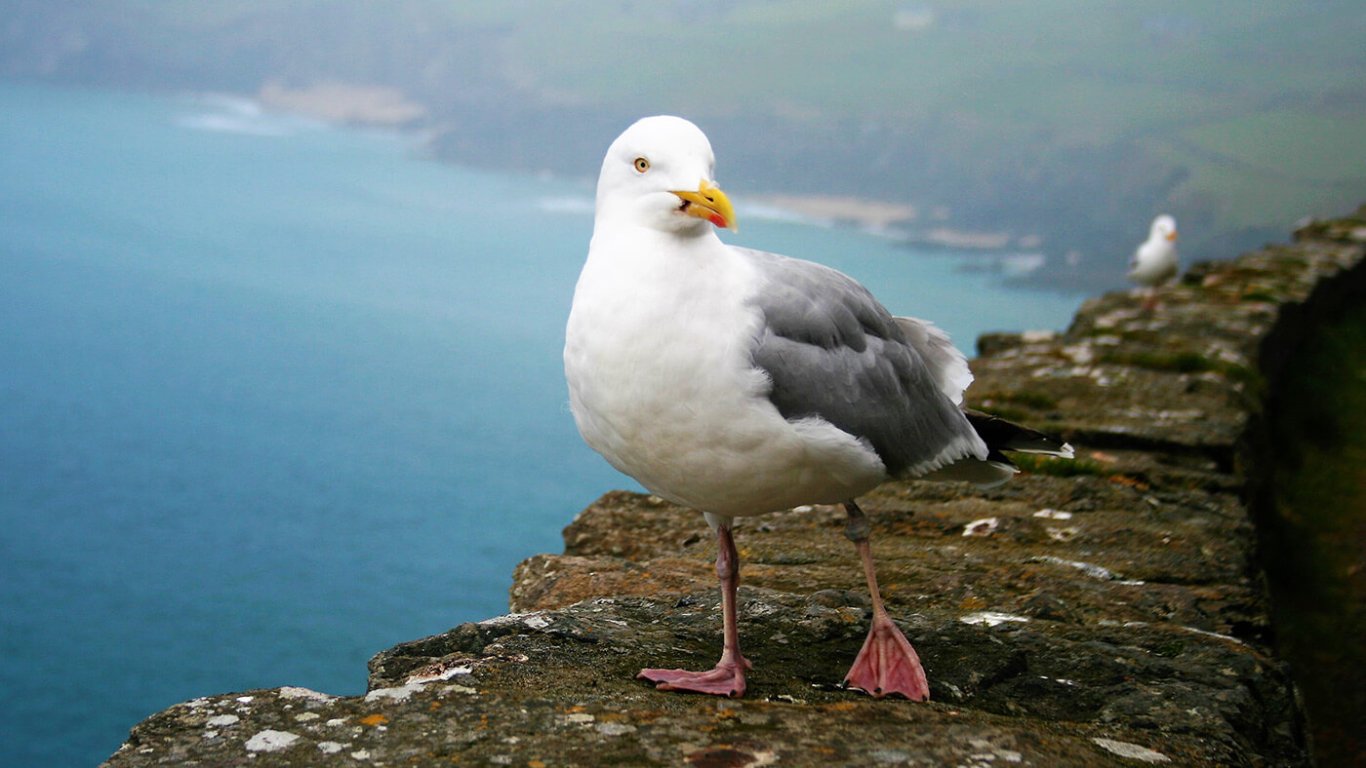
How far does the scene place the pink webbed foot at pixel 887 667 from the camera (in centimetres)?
231

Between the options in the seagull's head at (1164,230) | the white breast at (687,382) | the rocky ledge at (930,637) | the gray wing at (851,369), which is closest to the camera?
the rocky ledge at (930,637)

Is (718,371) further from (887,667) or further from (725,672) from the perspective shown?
(887,667)

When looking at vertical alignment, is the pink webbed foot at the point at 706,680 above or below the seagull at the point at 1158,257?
below

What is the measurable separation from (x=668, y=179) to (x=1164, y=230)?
7899 millimetres

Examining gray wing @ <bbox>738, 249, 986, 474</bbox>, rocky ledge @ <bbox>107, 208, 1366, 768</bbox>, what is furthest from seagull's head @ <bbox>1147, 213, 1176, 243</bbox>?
gray wing @ <bbox>738, 249, 986, 474</bbox>

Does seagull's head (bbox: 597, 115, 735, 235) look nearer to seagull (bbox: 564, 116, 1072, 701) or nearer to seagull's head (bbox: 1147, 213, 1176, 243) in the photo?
seagull (bbox: 564, 116, 1072, 701)

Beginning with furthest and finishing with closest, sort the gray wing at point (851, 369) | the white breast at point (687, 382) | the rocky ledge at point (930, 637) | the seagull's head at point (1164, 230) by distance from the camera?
1. the seagull's head at point (1164, 230)
2. the gray wing at point (851, 369)
3. the white breast at point (687, 382)
4. the rocky ledge at point (930, 637)

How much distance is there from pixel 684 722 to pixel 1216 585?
64.3 inches

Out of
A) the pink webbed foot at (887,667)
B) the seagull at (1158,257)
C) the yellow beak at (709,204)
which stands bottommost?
the pink webbed foot at (887,667)

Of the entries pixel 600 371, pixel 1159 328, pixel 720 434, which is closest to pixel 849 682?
pixel 720 434

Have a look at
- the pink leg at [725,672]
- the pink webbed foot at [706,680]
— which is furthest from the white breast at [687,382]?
the pink webbed foot at [706,680]

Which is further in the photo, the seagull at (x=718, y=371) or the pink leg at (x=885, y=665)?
the pink leg at (x=885, y=665)

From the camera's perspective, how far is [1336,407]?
554 cm

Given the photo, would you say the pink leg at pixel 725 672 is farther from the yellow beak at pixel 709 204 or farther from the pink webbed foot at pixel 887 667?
the yellow beak at pixel 709 204
